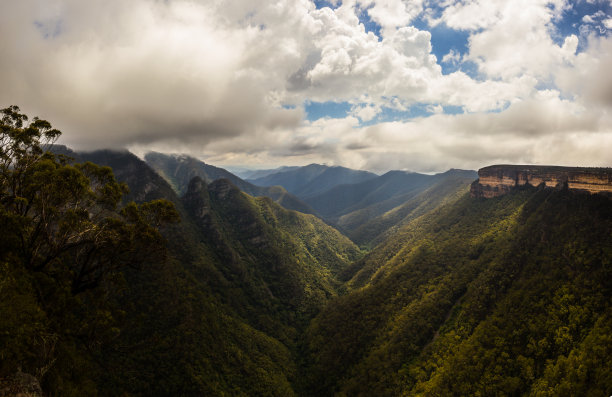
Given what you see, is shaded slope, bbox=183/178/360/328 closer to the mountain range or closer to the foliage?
the mountain range

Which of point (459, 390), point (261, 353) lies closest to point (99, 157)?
point (261, 353)

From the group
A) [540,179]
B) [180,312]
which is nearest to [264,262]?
[180,312]

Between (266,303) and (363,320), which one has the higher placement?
(363,320)

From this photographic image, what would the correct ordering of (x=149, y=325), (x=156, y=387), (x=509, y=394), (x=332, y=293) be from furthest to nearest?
(x=332, y=293), (x=149, y=325), (x=156, y=387), (x=509, y=394)

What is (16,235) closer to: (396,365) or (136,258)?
(136,258)

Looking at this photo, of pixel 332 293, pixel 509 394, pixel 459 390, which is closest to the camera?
pixel 509 394

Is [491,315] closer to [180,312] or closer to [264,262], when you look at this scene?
[180,312]

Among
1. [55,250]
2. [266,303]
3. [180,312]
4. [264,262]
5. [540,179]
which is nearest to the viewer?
[55,250]

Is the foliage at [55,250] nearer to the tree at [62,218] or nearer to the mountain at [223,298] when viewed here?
the tree at [62,218]
